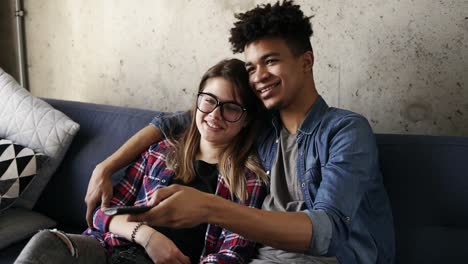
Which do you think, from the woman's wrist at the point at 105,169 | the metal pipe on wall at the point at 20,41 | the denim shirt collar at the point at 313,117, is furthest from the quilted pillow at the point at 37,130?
the denim shirt collar at the point at 313,117

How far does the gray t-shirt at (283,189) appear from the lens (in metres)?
1.42

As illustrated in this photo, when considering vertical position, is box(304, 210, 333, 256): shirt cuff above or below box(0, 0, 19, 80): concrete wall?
below

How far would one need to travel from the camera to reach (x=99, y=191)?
5.43 ft

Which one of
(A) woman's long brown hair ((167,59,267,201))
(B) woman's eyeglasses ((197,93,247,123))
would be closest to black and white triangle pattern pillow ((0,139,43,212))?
(A) woman's long brown hair ((167,59,267,201))

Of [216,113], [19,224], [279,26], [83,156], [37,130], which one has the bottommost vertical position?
[19,224]

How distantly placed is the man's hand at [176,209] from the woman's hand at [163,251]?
41 cm

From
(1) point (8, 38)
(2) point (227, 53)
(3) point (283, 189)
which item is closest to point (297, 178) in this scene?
(3) point (283, 189)

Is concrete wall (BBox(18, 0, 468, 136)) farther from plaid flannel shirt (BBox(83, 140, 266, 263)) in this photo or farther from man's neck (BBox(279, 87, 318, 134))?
plaid flannel shirt (BBox(83, 140, 266, 263))

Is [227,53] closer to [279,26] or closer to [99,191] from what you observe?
[279,26]

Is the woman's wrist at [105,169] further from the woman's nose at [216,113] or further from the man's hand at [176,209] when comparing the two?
the man's hand at [176,209]

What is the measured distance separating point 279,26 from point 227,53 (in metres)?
0.61

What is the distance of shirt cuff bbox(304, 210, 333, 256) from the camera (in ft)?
3.61

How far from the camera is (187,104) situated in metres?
2.21

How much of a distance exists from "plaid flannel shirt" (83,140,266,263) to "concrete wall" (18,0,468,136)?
543 mm
